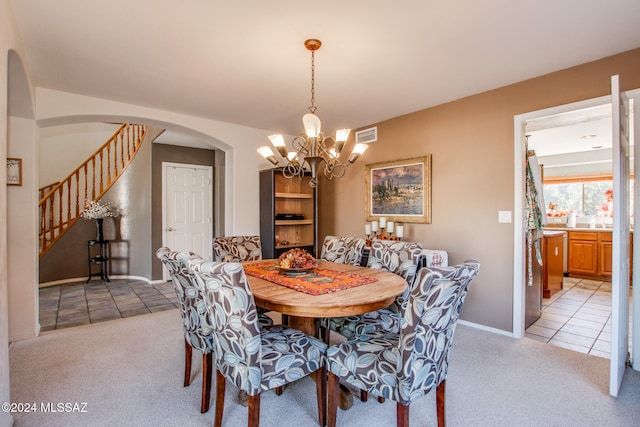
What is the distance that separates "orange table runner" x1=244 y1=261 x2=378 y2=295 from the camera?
193 cm

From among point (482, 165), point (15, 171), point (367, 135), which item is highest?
point (367, 135)

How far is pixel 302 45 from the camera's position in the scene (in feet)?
7.82

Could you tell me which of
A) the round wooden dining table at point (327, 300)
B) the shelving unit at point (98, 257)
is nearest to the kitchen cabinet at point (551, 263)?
the round wooden dining table at point (327, 300)

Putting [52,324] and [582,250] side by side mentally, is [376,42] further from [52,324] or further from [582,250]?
[582,250]

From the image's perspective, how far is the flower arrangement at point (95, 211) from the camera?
5.66 m

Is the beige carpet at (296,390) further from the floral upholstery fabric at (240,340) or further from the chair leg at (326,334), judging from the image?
the floral upholstery fabric at (240,340)

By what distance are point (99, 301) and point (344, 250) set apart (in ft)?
12.2

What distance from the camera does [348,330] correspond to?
2.35 meters

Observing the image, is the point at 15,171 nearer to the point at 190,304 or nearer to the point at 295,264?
the point at 190,304

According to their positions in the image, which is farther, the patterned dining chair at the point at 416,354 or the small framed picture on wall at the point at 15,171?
the small framed picture on wall at the point at 15,171

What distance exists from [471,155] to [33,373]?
442 centimetres

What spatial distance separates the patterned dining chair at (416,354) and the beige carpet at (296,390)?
1.45ft

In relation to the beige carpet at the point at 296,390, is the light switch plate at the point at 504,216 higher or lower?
higher

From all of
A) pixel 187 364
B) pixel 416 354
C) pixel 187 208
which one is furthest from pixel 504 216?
pixel 187 208
